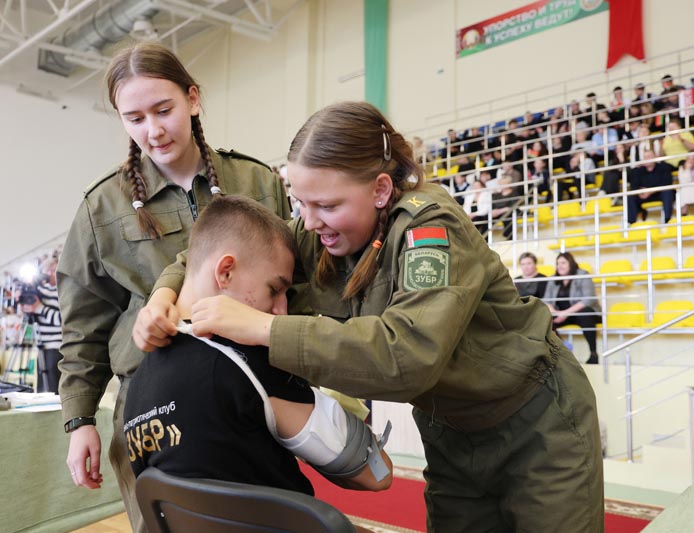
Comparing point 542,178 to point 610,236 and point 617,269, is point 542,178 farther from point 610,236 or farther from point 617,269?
point 617,269

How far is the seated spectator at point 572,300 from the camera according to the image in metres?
5.76

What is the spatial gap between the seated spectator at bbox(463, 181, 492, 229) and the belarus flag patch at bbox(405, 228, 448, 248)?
6379mm

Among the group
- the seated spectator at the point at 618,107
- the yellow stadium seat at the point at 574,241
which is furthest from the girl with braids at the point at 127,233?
the seated spectator at the point at 618,107

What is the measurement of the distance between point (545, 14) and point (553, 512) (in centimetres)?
849

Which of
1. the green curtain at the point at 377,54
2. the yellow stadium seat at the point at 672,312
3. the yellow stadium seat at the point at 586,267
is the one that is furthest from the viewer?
the green curtain at the point at 377,54

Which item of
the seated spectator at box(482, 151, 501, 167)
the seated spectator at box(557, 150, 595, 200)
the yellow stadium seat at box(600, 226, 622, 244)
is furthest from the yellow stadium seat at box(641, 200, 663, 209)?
the seated spectator at box(482, 151, 501, 167)

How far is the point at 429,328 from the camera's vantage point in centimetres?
86

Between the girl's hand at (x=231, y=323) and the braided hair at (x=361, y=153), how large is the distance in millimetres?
267

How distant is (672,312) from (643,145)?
207cm

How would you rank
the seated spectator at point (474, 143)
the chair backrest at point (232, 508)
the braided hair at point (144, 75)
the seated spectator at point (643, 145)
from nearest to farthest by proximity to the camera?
the chair backrest at point (232, 508) < the braided hair at point (144, 75) < the seated spectator at point (643, 145) < the seated spectator at point (474, 143)

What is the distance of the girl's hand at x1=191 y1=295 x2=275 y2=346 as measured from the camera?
0.85m

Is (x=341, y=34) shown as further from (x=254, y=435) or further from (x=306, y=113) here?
(x=254, y=435)

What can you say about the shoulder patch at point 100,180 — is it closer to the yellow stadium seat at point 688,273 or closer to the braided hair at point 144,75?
the braided hair at point 144,75

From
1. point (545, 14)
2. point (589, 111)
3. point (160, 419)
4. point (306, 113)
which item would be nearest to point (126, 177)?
point (160, 419)
